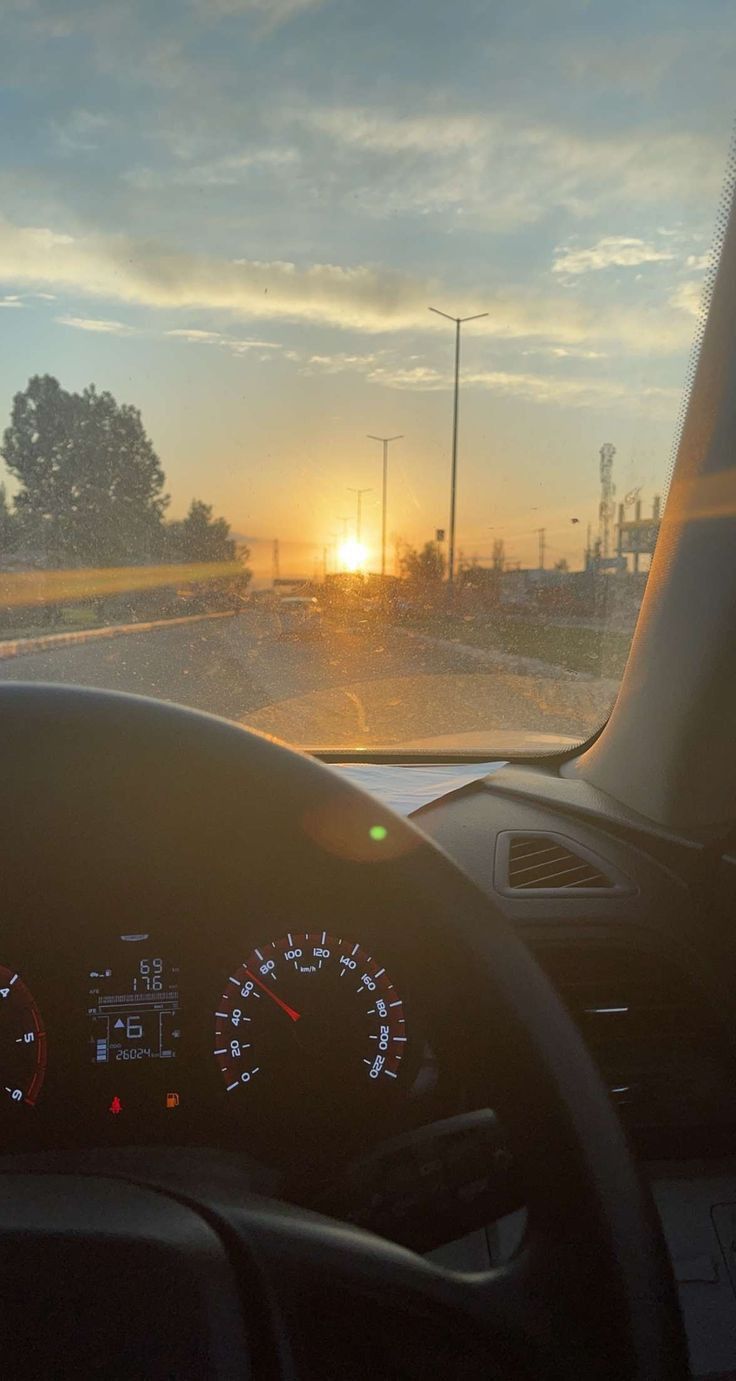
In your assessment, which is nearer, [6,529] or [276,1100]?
[276,1100]

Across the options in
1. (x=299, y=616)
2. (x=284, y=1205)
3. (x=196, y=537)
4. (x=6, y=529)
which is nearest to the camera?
(x=284, y=1205)

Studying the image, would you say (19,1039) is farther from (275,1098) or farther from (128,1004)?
(275,1098)

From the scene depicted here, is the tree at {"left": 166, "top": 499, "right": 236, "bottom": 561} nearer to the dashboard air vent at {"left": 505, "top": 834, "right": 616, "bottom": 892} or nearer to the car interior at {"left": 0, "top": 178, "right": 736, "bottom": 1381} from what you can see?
the dashboard air vent at {"left": 505, "top": 834, "right": 616, "bottom": 892}

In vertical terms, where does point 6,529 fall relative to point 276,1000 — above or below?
above

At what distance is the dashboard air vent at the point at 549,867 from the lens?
3789 mm

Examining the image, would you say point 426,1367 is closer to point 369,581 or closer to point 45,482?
point 45,482

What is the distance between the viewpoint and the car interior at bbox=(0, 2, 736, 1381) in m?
1.77

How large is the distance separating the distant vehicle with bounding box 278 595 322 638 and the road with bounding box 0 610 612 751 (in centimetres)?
4

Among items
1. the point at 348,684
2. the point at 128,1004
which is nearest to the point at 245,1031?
the point at 128,1004

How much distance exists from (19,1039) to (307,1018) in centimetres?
52

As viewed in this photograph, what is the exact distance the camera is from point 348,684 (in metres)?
5.07

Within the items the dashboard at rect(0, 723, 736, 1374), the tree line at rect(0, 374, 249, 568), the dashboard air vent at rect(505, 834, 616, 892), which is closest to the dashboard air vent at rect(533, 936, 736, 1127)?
the dashboard air vent at rect(505, 834, 616, 892)

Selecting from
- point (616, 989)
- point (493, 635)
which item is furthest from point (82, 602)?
point (616, 989)

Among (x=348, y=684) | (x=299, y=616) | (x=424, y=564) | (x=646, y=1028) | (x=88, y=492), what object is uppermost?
(x=88, y=492)
